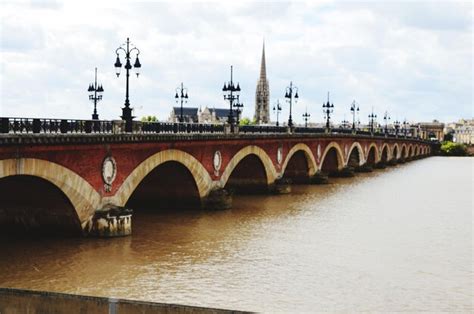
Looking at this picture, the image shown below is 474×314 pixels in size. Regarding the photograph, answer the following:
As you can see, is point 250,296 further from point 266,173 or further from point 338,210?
point 266,173

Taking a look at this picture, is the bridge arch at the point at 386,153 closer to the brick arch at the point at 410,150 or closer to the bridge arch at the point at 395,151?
the bridge arch at the point at 395,151

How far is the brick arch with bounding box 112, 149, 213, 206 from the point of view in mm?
26250

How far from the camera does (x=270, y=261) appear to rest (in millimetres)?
23172

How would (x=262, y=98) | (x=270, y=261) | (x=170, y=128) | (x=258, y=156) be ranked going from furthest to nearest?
(x=262, y=98), (x=258, y=156), (x=170, y=128), (x=270, y=261)

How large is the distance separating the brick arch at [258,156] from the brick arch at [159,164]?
187cm

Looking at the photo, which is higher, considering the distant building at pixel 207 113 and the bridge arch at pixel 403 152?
the distant building at pixel 207 113

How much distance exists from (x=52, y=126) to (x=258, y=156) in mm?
21427

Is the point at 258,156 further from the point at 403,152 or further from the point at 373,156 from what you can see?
the point at 403,152

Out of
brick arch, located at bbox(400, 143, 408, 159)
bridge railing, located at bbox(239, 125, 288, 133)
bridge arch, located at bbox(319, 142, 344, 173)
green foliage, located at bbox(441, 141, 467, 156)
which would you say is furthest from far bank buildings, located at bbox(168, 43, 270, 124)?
bridge railing, located at bbox(239, 125, 288, 133)

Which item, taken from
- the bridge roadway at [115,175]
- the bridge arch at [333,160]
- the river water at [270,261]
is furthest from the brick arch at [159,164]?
the bridge arch at [333,160]

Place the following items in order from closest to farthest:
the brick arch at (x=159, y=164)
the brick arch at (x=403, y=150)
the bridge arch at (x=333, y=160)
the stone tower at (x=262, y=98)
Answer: the brick arch at (x=159, y=164) < the bridge arch at (x=333, y=160) < the brick arch at (x=403, y=150) < the stone tower at (x=262, y=98)

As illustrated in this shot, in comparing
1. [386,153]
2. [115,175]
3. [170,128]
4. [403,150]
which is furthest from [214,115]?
[115,175]

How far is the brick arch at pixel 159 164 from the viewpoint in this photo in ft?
86.1

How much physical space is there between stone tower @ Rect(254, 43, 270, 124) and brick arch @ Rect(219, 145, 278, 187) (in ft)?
342
